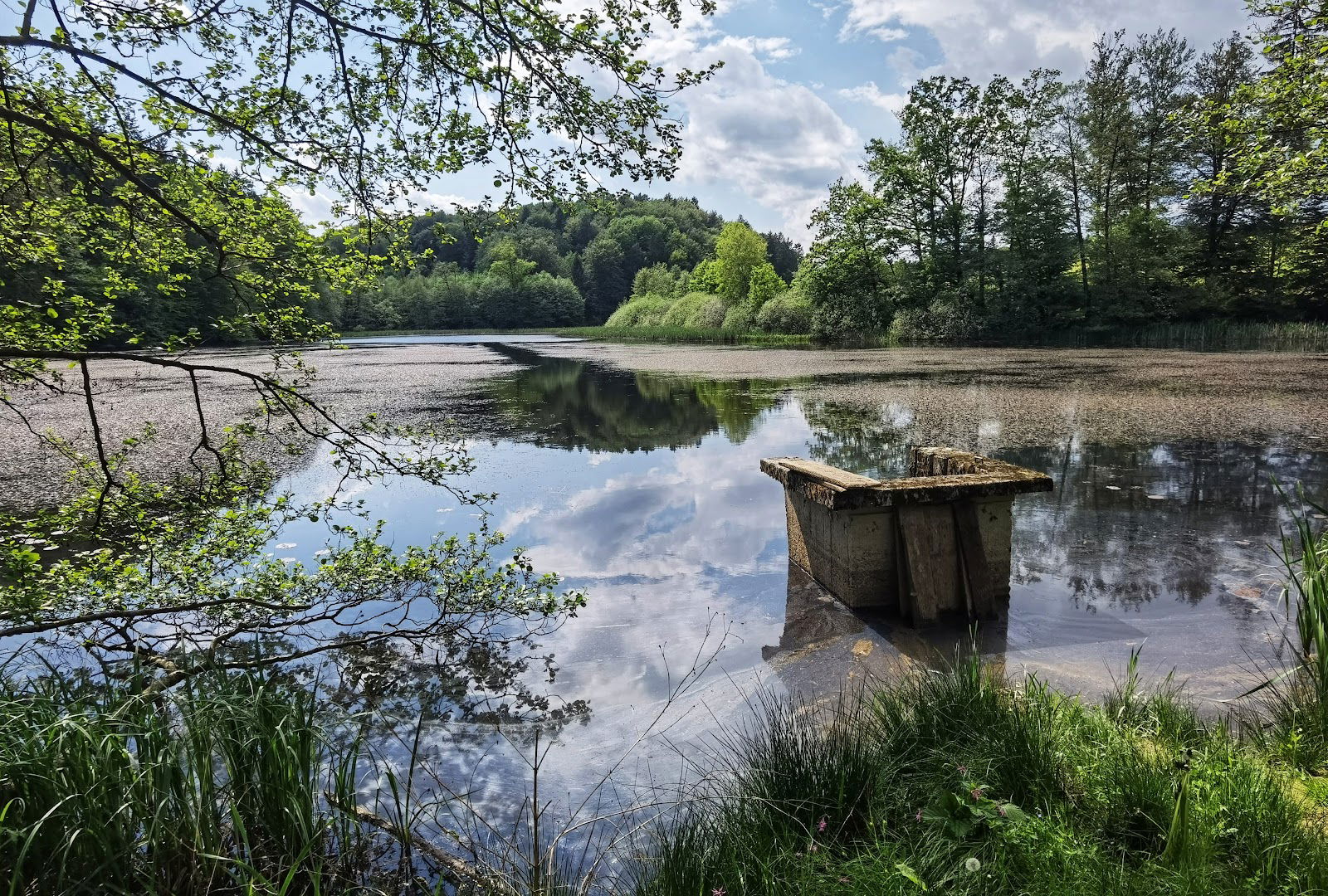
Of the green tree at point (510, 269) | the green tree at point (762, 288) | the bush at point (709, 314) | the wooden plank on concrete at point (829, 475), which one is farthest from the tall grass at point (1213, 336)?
the green tree at point (510, 269)

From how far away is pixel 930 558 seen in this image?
190 inches

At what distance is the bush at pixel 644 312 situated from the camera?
66.4m

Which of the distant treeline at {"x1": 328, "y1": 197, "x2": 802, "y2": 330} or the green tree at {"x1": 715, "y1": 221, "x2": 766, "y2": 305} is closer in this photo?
the green tree at {"x1": 715, "y1": 221, "x2": 766, "y2": 305}

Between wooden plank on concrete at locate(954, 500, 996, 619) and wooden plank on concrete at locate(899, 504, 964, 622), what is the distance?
6cm

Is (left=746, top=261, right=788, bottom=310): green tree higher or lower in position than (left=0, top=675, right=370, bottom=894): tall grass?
higher

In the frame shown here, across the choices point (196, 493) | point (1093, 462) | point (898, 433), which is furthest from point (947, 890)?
point (898, 433)

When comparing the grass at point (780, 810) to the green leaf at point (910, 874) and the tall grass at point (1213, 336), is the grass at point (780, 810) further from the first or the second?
the tall grass at point (1213, 336)

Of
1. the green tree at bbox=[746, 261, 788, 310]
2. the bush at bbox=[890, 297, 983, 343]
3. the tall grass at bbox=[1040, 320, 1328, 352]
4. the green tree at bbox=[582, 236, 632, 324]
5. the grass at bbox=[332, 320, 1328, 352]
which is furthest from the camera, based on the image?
the green tree at bbox=[582, 236, 632, 324]

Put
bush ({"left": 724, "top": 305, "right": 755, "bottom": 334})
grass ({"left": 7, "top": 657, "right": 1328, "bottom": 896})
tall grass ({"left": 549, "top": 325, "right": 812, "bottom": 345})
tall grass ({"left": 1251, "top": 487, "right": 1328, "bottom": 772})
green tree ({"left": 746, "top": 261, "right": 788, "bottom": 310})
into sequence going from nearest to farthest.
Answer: grass ({"left": 7, "top": 657, "right": 1328, "bottom": 896}) < tall grass ({"left": 1251, "top": 487, "right": 1328, "bottom": 772}) < tall grass ({"left": 549, "top": 325, "right": 812, "bottom": 345}) < bush ({"left": 724, "top": 305, "right": 755, "bottom": 334}) < green tree ({"left": 746, "top": 261, "right": 788, "bottom": 310})

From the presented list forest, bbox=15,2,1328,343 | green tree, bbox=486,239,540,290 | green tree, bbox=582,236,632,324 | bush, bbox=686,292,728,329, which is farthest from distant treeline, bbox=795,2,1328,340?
green tree, bbox=582,236,632,324

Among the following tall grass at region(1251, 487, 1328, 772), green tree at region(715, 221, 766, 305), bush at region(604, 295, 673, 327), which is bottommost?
tall grass at region(1251, 487, 1328, 772)

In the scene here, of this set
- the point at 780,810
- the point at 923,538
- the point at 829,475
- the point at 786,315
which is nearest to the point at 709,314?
the point at 786,315

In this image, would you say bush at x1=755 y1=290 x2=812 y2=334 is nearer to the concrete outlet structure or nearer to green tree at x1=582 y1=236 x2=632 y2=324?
the concrete outlet structure

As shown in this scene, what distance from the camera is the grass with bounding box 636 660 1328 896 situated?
6.72 feet
